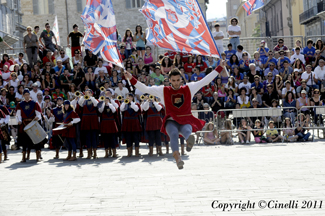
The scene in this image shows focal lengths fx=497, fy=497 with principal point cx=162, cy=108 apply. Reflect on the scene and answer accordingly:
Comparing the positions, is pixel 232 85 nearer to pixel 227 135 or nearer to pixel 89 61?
pixel 227 135

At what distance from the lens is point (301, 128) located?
661 inches

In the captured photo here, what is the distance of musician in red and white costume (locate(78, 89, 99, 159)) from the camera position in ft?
48.0

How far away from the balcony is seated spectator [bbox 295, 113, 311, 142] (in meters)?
28.4

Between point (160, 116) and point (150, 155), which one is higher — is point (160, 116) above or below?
above

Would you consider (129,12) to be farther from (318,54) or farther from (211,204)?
(211,204)

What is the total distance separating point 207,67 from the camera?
1962cm

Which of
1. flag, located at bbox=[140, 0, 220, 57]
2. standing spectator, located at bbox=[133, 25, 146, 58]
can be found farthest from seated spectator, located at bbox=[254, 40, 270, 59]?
flag, located at bbox=[140, 0, 220, 57]

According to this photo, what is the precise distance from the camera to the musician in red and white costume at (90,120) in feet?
48.0

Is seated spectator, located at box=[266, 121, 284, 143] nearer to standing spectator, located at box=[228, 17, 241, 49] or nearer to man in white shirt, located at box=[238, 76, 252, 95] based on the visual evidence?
man in white shirt, located at box=[238, 76, 252, 95]

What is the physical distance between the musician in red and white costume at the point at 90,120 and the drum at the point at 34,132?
1.21m

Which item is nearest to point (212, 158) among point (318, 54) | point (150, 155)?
point (150, 155)

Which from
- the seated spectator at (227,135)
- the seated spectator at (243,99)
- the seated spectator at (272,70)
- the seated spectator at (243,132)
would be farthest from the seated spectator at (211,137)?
the seated spectator at (272,70)

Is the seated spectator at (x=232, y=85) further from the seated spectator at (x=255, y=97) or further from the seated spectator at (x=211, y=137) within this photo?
the seated spectator at (x=211, y=137)

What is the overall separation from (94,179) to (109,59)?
2841 millimetres
